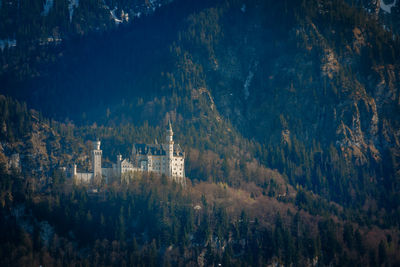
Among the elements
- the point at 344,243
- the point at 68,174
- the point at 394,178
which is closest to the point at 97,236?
the point at 68,174

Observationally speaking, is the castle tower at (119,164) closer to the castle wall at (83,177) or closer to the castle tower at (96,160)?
the castle tower at (96,160)

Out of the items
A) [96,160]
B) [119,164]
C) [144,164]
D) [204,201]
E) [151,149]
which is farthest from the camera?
[151,149]

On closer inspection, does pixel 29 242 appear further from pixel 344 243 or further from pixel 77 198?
pixel 344 243

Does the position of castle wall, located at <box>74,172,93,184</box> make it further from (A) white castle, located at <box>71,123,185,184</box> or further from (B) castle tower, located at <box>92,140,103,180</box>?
(B) castle tower, located at <box>92,140,103,180</box>

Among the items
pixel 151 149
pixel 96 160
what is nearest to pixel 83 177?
pixel 96 160

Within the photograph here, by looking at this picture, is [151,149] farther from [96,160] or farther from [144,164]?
[96,160]

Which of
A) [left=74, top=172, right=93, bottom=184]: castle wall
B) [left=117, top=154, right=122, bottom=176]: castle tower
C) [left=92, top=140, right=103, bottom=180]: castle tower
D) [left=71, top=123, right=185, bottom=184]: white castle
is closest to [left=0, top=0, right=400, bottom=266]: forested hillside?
[left=74, top=172, right=93, bottom=184]: castle wall

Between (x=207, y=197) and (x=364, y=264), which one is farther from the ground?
(x=207, y=197)

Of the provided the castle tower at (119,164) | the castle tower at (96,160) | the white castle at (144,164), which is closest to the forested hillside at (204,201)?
the white castle at (144,164)
